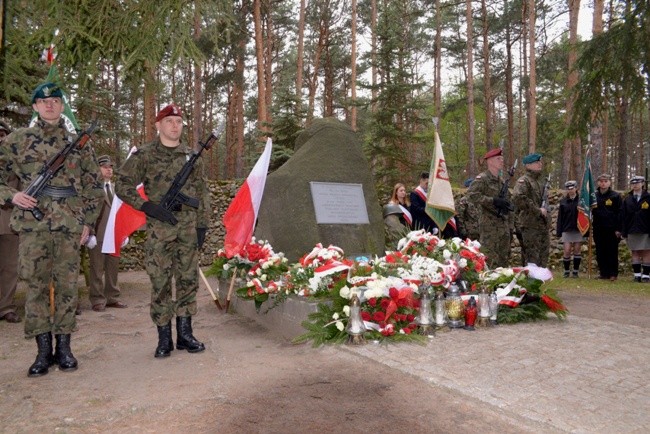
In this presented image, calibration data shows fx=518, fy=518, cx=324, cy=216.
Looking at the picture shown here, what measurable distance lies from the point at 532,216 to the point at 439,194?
4.34 feet

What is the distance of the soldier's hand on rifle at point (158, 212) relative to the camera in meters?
4.17

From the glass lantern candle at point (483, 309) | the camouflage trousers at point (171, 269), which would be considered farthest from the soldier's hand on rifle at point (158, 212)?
the glass lantern candle at point (483, 309)

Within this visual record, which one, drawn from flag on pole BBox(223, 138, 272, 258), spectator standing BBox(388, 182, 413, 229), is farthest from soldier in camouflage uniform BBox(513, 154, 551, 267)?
flag on pole BBox(223, 138, 272, 258)

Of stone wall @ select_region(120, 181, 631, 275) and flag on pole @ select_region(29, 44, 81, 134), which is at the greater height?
flag on pole @ select_region(29, 44, 81, 134)

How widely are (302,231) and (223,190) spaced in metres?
6.82

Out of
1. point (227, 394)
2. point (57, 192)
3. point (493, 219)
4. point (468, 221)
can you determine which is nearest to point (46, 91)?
point (57, 192)

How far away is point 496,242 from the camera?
7.01 m

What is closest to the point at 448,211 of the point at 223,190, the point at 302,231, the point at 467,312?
the point at 302,231

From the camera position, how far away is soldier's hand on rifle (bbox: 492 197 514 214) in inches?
267

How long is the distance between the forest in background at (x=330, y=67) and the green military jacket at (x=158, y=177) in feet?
3.93

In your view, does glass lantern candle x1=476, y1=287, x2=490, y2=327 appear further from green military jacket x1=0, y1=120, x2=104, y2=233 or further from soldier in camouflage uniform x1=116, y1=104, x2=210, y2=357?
green military jacket x1=0, y1=120, x2=104, y2=233

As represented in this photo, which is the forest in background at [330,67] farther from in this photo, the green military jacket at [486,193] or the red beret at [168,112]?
the green military jacket at [486,193]

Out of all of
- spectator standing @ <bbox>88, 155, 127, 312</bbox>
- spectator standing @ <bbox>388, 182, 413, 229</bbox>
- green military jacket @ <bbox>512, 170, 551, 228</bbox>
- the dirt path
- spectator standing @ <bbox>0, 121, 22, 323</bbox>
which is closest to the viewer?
Result: the dirt path

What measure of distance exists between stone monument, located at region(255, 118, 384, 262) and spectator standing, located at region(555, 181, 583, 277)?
17.6 feet
